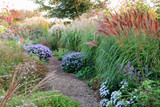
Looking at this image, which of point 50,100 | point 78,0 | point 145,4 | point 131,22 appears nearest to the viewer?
point 50,100

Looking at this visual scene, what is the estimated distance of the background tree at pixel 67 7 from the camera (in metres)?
19.2

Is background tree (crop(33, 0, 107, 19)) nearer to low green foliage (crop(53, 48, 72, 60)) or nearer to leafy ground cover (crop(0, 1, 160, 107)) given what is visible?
low green foliage (crop(53, 48, 72, 60))

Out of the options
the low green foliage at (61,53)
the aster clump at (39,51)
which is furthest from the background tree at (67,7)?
the aster clump at (39,51)

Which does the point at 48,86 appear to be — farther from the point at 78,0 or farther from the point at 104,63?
the point at 78,0

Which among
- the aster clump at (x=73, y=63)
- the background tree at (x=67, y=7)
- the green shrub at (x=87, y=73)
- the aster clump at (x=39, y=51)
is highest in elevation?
the background tree at (x=67, y=7)

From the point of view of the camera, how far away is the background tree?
1920cm

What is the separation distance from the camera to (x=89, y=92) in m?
4.17

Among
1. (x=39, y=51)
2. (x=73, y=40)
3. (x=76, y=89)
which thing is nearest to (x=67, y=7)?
(x=73, y=40)

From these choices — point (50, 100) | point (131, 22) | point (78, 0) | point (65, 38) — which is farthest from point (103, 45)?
point (78, 0)

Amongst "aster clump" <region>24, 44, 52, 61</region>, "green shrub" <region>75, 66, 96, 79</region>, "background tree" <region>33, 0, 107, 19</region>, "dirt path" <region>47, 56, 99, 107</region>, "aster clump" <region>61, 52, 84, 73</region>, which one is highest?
"background tree" <region>33, 0, 107, 19</region>

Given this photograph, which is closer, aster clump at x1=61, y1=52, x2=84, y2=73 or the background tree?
aster clump at x1=61, y1=52, x2=84, y2=73

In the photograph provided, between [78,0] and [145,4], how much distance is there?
512 inches

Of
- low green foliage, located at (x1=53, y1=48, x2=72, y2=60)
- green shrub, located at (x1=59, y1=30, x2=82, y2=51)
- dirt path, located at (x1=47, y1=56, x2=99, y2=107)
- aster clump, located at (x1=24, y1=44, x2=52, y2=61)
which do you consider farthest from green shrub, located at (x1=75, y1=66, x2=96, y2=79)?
green shrub, located at (x1=59, y1=30, x2=82, y2=51)

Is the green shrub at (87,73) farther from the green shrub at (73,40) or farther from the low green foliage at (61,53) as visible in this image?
the green shrub at (73,40)
